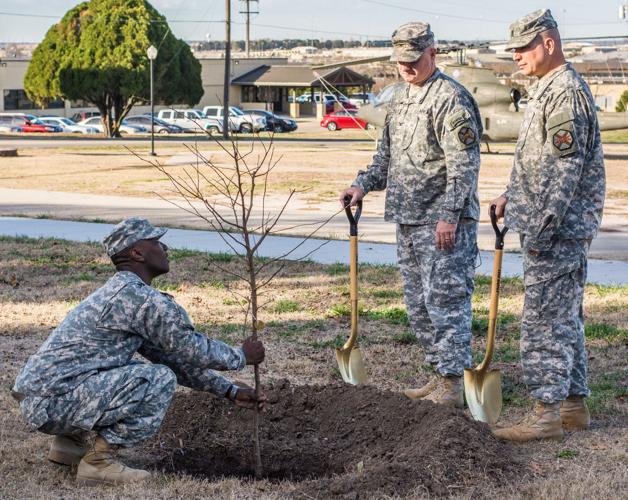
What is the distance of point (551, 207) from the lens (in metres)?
5.19

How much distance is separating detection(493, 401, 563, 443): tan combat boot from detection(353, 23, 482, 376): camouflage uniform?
2.14ft

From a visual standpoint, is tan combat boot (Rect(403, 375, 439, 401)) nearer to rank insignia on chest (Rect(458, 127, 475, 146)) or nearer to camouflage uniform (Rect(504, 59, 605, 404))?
camouflage uniform (Rect(504, 59, 605, 404))

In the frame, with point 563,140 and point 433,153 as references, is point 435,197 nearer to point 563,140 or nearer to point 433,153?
point 433,153

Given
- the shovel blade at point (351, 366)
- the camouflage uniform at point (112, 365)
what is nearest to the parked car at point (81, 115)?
the shovel blade at point (351, 366)

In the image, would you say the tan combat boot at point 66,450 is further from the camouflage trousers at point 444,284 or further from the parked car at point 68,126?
the parked car at point 68,126

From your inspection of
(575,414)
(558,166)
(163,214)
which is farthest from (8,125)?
(558,166)

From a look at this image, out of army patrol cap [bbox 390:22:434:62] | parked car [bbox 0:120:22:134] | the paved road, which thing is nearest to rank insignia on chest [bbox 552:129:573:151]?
army patrol cap [bbox 390:22:434:62]

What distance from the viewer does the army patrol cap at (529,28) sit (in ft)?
17.2

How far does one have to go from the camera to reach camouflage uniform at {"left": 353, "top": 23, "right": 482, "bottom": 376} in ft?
19.0

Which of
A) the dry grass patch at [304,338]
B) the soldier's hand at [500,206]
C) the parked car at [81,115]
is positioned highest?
the soldier's hand at [500,206]

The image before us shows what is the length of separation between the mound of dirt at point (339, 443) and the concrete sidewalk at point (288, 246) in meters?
3.77

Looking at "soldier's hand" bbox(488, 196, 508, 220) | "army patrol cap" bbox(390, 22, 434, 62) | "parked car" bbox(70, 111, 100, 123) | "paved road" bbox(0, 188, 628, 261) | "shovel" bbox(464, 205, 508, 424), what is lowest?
"parked car" bbox(70, 111, 100, 123)

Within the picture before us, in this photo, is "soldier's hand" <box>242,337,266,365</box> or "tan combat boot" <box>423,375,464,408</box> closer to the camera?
"soldier's hand" <box>242,337,266,365</box>

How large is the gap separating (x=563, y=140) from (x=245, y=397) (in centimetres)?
194
